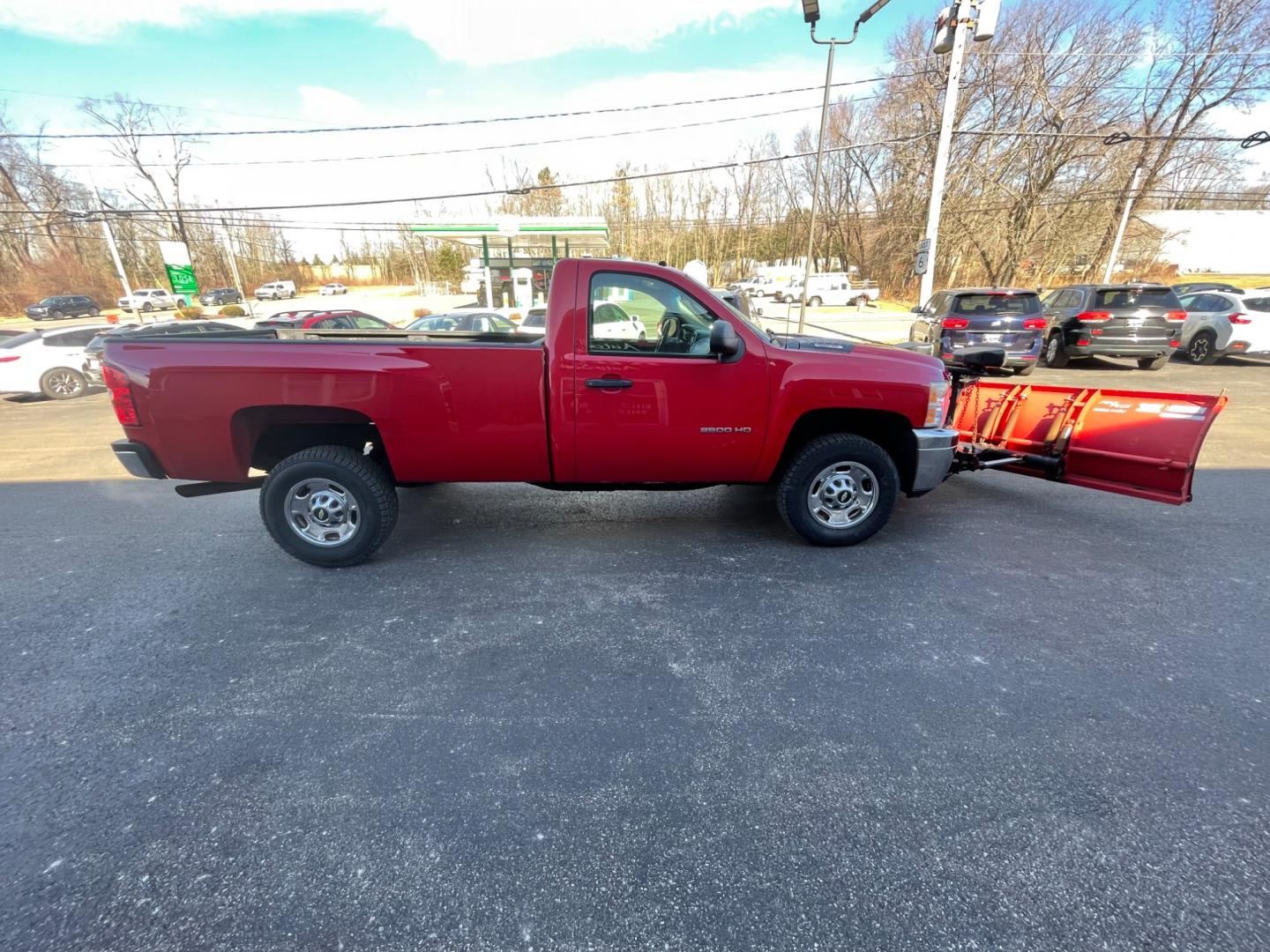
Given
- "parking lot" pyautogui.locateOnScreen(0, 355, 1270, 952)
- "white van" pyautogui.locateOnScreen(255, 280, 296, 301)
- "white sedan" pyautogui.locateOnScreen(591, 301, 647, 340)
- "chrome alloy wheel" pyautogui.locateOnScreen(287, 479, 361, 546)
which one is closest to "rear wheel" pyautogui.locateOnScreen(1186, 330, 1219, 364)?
"parking lot" pyautogui.locateOnScreen(0, 355, 1270, 952)

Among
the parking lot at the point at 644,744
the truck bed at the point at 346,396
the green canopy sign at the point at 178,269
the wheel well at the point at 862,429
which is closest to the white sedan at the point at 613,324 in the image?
the truck bed at the point at 346,396

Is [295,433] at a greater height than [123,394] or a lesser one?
lesser

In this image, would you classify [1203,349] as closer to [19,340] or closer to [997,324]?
[997,324]

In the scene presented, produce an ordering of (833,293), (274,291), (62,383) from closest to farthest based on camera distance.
Answer: (62,383) → (833,293) → (274,291)

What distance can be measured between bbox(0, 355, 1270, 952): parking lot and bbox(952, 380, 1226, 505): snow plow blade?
510 mm

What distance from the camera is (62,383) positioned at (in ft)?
37.5

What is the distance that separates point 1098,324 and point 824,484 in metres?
10.9

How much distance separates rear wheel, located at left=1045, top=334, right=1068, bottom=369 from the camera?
11734 millimetres

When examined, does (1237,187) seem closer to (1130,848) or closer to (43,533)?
(1130,848)

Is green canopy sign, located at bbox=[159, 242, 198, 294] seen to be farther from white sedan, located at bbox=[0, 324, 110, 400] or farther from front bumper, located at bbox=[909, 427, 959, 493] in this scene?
front bumper, located at bbox=[909, 427, 959, 493]

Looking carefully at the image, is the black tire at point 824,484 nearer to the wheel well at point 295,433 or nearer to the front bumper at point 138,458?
the wheel well at point 295,433

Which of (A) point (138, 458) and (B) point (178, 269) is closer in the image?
(A) point (138, 458)

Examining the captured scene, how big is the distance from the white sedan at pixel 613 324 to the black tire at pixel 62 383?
13968mm

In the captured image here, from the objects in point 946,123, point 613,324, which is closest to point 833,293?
point 946,123
